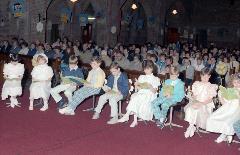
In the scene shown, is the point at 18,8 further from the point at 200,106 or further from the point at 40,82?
the point at 200,106

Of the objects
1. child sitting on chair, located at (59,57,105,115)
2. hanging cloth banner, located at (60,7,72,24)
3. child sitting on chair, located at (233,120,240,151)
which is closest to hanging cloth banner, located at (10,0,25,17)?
hanging cloth banner, located at (60,7,72,24)

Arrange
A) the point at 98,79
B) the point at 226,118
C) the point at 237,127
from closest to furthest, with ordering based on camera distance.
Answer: the point at 237,127 → the point at 226,118 → the point at 98,79

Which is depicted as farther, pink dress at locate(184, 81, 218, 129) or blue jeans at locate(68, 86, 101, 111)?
blue jeans at locate(68, 86, 101, 111)

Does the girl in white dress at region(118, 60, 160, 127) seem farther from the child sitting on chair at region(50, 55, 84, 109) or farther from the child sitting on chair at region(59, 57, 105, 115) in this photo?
the child sitting on chair at region(50, 55, 84, 109)

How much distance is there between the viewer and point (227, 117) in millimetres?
7996

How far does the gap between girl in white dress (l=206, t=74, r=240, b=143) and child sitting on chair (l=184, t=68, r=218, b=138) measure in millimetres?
322

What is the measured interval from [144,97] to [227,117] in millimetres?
1931

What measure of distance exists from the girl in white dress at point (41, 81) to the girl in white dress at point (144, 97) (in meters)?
2.13

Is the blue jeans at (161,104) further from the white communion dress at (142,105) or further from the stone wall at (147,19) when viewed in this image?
the stone wall at (147,19)

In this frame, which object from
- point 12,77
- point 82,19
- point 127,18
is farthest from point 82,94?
point 127,18

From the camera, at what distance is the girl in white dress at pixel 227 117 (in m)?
7.91

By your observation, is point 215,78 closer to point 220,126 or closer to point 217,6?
point 220,126

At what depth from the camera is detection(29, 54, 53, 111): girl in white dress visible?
10016 mm

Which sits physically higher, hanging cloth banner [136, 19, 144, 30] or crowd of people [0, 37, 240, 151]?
hanging cloth banner [136, 19, 144, 30]
